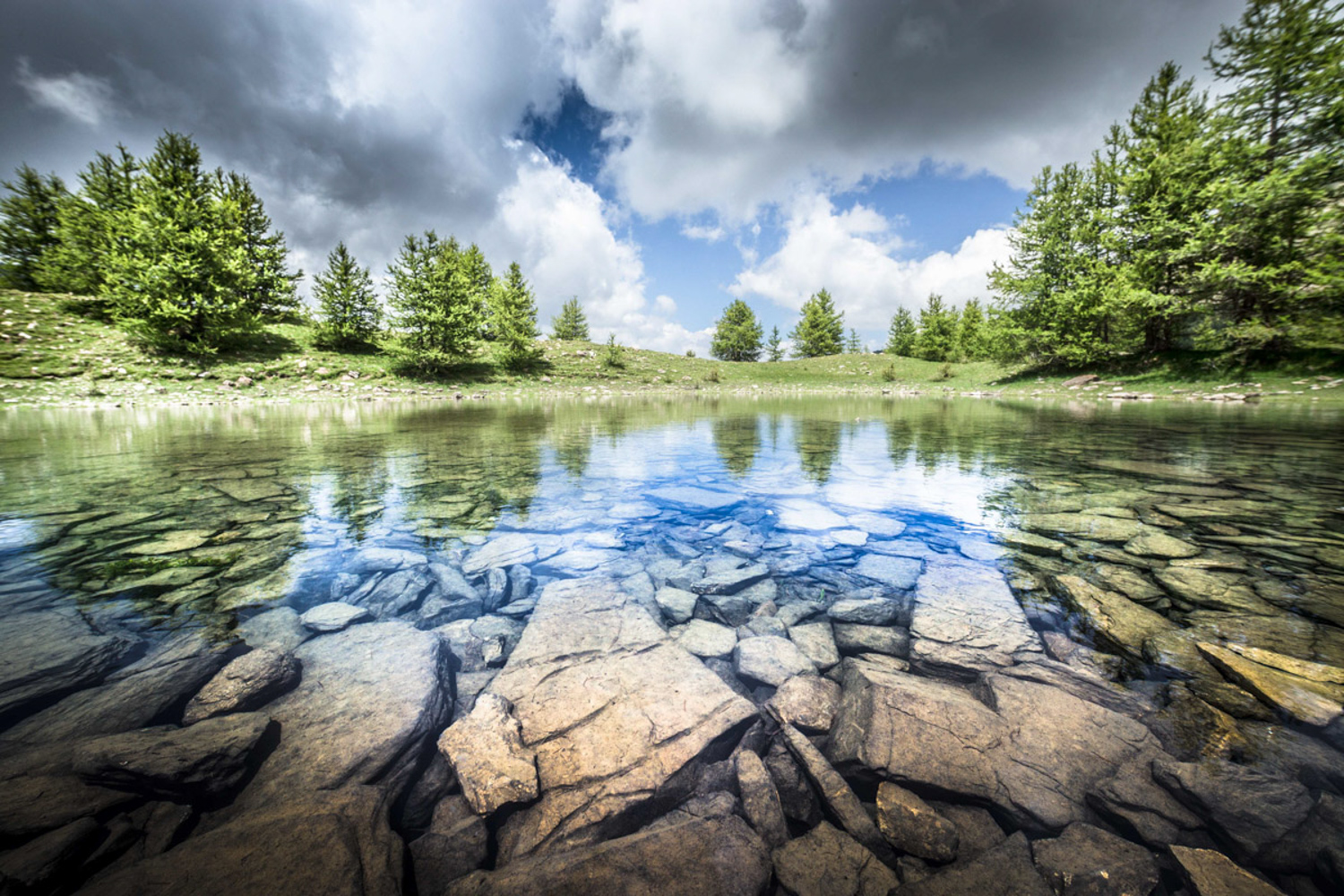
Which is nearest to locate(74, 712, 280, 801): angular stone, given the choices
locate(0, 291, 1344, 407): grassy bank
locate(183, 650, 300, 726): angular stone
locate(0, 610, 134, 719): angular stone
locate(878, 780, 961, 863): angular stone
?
locate(183, 650, 300, 726): angular stone

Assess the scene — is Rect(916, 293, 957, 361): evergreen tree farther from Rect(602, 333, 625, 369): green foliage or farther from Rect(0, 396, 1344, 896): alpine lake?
Rect(0, 396, 1344, 896): alpine lake

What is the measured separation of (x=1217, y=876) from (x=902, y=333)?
74.5 m

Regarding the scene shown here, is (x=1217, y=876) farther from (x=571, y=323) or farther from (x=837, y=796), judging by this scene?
(x=571, y=323)

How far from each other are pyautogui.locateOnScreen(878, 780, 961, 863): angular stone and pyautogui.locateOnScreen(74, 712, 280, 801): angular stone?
8.55ft

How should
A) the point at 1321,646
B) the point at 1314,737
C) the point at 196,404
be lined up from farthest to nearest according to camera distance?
the point at 196,404, the point at 1321,646, the point at 1314,737

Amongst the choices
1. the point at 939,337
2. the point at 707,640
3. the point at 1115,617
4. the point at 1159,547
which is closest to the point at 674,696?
the point at 707,640

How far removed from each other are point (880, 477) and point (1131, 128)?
35733 millimetres

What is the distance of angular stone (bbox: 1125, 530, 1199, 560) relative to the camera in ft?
12.8

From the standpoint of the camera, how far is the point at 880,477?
6848 millimetres

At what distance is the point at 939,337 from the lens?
5775cm

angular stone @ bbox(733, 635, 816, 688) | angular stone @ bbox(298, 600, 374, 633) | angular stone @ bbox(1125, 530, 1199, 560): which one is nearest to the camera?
angular stone @ bbox(733, 635, 816, 688)

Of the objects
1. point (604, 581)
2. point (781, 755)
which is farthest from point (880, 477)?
Answer: point (781, 755)

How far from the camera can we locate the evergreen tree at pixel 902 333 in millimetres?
64375

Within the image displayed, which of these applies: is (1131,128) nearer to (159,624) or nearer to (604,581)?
(604,581)
